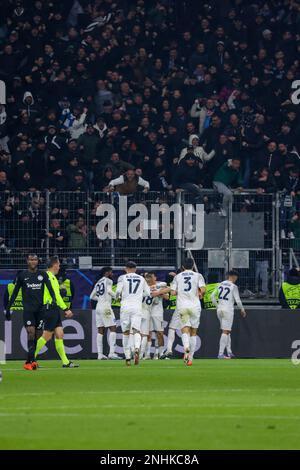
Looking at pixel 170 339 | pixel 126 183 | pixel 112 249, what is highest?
pixel 126 183

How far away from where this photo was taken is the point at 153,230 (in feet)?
94.9

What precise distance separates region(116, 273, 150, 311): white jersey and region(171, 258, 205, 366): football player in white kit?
2.25 ft

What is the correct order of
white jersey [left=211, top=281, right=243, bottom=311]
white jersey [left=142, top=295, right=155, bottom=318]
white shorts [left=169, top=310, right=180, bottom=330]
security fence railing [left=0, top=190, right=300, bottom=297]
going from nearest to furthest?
security fence railing [left=0, top=190, right=300, bottom=297], white jersey [left=211, top=281, right=243, bottom=311], white jersey [left=142, top=295, right=155, bottom=318], white shorts [left=169, top=310, right=180, bottom=330]

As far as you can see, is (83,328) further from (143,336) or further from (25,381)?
(25,381)

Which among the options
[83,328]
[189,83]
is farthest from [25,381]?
[189,83]

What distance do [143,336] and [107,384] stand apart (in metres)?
9.67

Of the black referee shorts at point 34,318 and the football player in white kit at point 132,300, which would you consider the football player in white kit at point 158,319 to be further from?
the black referee shorts at point 34,318

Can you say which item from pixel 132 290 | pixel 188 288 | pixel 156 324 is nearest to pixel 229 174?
pixel 156 324

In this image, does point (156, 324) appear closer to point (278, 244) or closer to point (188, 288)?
point (278, 244)

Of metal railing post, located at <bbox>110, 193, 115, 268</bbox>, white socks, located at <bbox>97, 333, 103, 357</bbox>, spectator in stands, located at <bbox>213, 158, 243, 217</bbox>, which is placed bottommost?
white socks, located at <bbox>97, 333, 103, 357</bbox>

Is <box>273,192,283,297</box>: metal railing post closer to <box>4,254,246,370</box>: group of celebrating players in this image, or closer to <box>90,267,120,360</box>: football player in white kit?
<box>4,254,246,370</box>: group of celebrating players

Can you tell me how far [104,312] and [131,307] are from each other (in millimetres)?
4256

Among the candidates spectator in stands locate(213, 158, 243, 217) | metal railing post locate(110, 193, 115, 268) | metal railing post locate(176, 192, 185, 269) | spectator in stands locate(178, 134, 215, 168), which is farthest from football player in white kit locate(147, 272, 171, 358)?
spectator in stands locate(178, 134, 215, 168)

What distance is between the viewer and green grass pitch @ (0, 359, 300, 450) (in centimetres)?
1230
